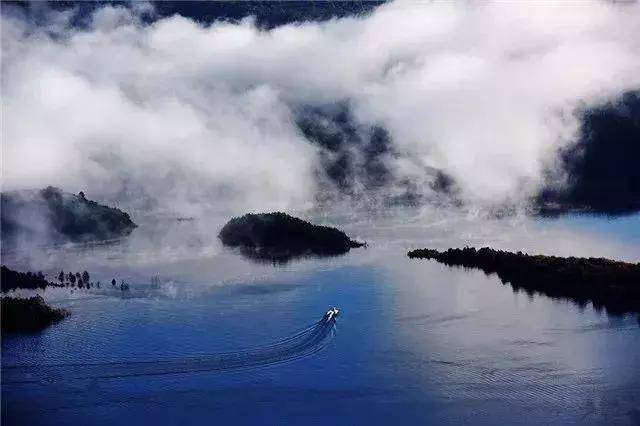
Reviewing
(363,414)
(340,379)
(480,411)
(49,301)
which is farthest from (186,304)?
(480,411)

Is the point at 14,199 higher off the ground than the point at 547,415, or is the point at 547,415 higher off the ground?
the point at 14,199

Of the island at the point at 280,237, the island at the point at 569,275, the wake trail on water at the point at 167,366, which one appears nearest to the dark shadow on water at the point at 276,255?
the island at the point at 280,237

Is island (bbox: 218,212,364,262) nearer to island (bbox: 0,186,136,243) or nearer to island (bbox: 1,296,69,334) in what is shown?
island (bbox: 0,186,136,243)

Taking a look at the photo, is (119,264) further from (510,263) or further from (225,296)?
(510,263)

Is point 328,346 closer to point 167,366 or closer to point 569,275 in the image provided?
Answer: point 167,366

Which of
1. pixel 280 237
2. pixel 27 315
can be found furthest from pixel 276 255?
pixel 27 315
